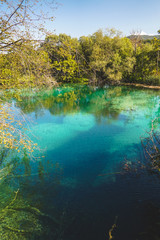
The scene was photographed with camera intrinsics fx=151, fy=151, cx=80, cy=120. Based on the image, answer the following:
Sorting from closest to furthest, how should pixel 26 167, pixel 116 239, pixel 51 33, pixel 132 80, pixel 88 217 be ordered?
pixel 51 33, pixel 116 239, pixel 88 217, pixel 26 167, pixel 132 80

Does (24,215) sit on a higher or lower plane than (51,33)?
lower

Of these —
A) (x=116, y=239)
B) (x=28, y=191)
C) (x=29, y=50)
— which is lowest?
(x=116, y=239)

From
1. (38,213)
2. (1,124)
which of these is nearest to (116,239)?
(38,213)

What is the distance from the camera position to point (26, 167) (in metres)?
7.89

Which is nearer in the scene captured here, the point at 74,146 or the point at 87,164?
the point at 87,164

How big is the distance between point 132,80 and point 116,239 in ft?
111

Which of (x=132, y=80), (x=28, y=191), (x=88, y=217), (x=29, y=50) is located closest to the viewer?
(x=29, y=50)

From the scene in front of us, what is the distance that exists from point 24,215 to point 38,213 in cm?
47

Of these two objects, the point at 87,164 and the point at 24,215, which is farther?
the point at 87,164

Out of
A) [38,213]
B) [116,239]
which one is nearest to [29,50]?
[38,213]

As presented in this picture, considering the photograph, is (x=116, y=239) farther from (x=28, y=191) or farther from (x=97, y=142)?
(x=97, y=142)

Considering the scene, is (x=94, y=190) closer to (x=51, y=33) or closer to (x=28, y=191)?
(x=28, y=191)

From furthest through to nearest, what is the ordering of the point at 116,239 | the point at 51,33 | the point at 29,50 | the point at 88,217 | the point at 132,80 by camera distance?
the point at 132,80
the point at 88,217
the point at 116,239
the point at 29,50
the point at 51,33

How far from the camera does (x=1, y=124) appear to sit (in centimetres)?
413
